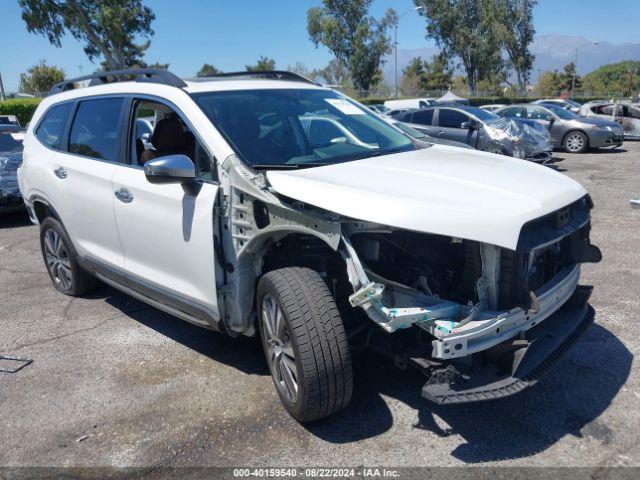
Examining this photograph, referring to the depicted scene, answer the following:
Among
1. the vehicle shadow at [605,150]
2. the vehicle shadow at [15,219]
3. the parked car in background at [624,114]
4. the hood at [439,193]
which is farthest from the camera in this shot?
the parked car in background at [624,114]

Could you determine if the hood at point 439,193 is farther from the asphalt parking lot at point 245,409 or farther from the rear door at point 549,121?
the rear door at point 549,121

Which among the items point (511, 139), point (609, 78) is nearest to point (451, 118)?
point (511, 139)

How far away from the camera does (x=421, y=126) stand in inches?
547

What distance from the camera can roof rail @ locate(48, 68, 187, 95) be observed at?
392 cm

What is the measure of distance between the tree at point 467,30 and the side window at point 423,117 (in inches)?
1534

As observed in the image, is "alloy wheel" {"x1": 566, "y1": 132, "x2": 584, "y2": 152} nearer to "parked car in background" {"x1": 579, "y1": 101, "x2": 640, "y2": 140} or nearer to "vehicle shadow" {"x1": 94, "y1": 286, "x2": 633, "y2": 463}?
"parked car in background" {"x1": 579, "y1": 101, "x2": 640, "y2": 140}

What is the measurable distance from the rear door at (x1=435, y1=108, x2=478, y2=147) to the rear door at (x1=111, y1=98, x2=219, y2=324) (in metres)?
9.82

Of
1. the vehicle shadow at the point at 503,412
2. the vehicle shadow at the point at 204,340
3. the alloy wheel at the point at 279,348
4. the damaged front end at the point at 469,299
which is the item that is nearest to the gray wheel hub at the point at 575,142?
the vehicle shadow at the point at 503,412

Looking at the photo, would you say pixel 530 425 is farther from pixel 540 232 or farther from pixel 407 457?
pixel 540 232

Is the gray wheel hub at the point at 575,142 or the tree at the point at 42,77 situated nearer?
the gray wheel hub at the point at 575,142

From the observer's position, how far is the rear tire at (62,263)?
503 cm

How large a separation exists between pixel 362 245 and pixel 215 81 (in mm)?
1847

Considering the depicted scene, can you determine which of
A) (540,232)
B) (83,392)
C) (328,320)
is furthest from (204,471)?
(540,232)

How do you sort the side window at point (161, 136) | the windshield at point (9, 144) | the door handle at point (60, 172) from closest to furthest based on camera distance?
1. the side window at point (161, 136)
2. the door handle at point (60, 172)
3. the windshield at point (9, 144)
